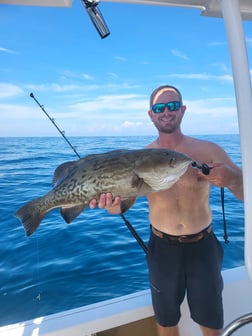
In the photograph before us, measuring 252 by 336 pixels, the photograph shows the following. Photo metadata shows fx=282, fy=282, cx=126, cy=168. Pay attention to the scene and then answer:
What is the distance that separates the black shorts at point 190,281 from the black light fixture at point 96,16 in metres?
1.40

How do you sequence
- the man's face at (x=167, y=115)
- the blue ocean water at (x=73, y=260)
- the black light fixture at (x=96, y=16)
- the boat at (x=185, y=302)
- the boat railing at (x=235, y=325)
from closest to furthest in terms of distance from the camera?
the boat railing at (x=235, y=325)
the boat at (x=185, y=302)
the black light fixture at (x=96, y=16)
the man's face at (x=167, y=115)
the blue ocean water at (x=73, y=260)

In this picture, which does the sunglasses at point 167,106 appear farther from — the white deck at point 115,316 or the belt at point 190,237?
the white deck at point 115,316

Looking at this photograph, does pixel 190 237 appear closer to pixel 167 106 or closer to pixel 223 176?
pixel 223 176

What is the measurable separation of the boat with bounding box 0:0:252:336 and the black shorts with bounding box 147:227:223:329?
6.6 inches

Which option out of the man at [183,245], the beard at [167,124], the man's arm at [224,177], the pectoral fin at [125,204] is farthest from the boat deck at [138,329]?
the beard at [167,124]

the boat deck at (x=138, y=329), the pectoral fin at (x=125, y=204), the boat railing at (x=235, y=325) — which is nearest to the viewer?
the boat railing at (x=235, y=325)

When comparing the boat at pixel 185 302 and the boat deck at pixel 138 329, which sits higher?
the boat at pixel 185 302

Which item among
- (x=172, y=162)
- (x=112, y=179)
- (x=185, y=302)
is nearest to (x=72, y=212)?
(x=112, y=179)

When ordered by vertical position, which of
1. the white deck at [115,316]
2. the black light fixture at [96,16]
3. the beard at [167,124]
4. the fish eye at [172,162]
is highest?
the black light fixture at [96,16]

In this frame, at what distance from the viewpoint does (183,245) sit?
198cm

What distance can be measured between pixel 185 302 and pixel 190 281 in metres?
0.36

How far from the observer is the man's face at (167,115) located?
2.04 meters

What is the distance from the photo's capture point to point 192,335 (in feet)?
7.38

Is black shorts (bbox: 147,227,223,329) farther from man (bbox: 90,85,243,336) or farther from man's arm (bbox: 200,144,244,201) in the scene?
man's arm (bbox: 200,144,244,201)
